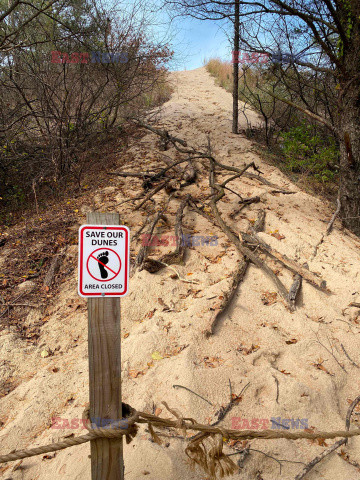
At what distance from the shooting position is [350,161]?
18.2 ft

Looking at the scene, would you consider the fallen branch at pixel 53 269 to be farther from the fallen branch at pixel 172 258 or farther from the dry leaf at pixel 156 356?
the dry leaf at pixel 156 356

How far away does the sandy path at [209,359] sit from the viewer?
2.39 meters

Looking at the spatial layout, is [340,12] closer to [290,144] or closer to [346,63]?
[346,63]

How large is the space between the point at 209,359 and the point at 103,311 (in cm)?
187

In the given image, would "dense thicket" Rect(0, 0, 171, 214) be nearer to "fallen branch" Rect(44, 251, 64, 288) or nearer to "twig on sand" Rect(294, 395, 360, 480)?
"fallen branch" Rect(44, 251, 64, 288)

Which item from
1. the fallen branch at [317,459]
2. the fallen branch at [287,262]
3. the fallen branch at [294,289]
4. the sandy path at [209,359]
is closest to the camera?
the fallen branch at [317,459]

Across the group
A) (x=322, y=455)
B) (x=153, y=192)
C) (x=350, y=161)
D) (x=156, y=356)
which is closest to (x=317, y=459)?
(x=322, y=455)

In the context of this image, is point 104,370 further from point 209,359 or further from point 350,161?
point 350,161

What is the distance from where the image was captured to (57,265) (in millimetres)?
4590

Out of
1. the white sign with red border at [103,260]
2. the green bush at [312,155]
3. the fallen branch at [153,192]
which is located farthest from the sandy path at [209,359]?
the green bush at [312,155]

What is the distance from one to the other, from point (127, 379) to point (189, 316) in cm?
90

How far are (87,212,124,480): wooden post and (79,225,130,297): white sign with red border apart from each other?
0.04 metres

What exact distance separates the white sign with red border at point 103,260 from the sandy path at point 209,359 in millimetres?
1390

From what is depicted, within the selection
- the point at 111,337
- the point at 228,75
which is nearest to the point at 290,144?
the point at 111,337
